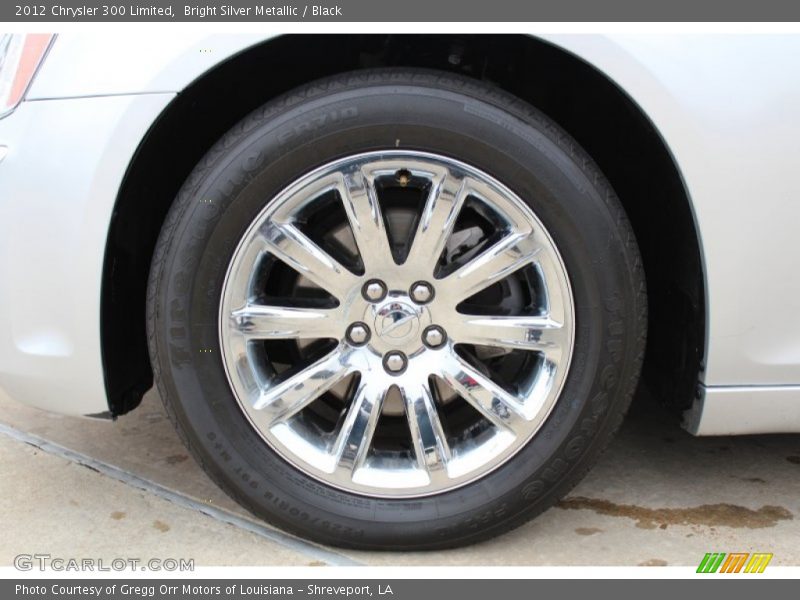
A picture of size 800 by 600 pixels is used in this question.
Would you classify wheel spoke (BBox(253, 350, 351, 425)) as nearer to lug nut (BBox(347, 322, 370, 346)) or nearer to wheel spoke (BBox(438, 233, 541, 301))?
lug nut (BBox(347, 322, 370, 346))

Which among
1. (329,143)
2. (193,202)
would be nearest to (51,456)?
(193,202)

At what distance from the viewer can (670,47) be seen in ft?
5.76

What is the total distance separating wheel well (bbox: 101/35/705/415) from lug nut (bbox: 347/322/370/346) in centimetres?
56

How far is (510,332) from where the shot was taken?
77.2 inches

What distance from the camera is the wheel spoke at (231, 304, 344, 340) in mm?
1938

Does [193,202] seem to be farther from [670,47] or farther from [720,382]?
[720,382]

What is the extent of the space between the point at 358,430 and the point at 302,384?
0.17 meters

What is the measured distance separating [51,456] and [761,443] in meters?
2.12

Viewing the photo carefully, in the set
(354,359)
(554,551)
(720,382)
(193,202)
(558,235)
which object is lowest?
(554,551)

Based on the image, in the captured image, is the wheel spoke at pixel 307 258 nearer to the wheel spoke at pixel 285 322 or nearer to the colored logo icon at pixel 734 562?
the wheel spoke at pixel 285 322

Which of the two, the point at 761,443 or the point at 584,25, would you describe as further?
the point at 761,443

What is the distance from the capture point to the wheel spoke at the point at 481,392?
1.98 metres

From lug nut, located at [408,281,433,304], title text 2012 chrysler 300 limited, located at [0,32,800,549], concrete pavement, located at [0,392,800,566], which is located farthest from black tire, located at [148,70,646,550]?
lug nut, located at [408,281,433,304]

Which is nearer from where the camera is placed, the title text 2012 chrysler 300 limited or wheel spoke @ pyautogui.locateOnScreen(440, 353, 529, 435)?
the title text 2012 chrysler 300 limited
